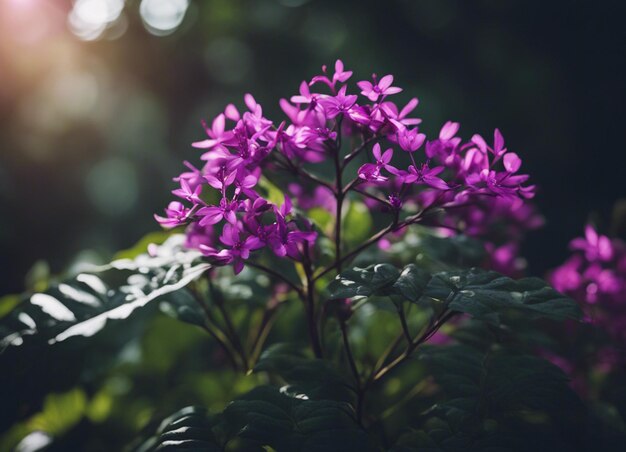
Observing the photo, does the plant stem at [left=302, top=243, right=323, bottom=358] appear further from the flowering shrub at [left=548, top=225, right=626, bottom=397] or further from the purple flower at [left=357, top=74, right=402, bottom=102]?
the flowering shrub at [left=548, top=225, right=626, bottom=397]

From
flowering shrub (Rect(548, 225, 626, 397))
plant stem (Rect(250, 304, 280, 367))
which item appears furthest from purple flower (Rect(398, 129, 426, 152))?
flowering shrub (Rect(548, 225, 626, 397))

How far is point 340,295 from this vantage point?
0.64 metres

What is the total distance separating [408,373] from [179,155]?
269 centimetres

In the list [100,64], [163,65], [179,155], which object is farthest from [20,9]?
[179,155]

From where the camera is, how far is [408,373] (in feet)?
3.97

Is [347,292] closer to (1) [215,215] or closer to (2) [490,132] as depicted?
(1) [215,215]

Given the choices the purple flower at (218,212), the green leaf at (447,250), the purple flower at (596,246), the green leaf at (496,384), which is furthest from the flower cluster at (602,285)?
the purple flower at (218,212)

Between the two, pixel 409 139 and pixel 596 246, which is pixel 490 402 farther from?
pixel 596 246

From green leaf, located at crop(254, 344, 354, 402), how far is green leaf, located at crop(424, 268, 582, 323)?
0.22m

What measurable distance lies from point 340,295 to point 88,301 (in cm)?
44

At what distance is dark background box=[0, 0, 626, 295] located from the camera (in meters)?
2.50

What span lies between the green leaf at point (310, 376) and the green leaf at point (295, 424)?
0.04 m

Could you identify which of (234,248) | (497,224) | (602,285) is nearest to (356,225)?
(497,224)

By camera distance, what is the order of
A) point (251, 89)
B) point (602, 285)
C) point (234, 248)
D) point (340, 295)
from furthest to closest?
1. point (251, 89)
2. point (602, 285)
3. point (234, 248)
4. point (340, 295)
